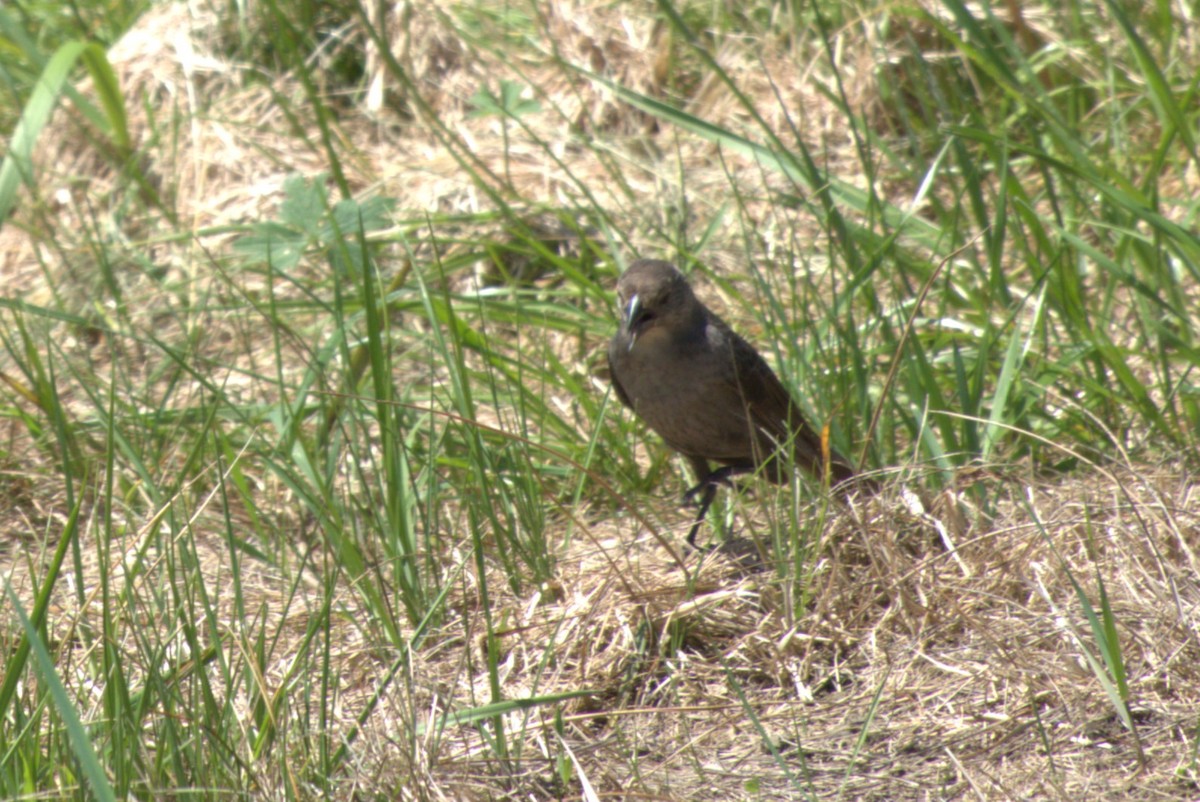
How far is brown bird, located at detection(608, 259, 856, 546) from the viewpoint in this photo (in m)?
4.07

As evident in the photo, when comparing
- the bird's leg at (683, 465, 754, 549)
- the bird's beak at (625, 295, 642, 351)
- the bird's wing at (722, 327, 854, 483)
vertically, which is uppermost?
the bird's beak at (625, 295, 642, 351)

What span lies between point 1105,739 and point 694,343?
1994 millimetres

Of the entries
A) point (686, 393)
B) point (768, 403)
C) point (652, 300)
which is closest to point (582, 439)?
point (686, 393)

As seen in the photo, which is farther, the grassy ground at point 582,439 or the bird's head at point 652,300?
the bird's head at point 652,300

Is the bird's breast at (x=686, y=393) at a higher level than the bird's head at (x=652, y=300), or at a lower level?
lower

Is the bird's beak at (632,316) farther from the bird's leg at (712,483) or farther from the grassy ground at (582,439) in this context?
the bird's leg at (712,483)

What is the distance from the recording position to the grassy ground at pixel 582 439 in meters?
2.42

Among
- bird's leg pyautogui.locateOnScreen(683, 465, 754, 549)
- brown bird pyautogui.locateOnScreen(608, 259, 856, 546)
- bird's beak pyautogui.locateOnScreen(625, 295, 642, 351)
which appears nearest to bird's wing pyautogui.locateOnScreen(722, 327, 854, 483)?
brown bird pyautogui.locateOnScreen(608, 259, 856, 546)

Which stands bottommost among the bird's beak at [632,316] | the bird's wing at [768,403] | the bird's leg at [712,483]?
the bird's leg at [712,483]

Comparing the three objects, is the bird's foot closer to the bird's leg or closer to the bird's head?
the bird's leg

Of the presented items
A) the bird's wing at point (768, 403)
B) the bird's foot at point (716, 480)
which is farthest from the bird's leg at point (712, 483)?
the bird's wing at point (768, 403)

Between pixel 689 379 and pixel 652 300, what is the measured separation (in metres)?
0.27

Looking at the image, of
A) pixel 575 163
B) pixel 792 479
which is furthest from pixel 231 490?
pixel 575 163

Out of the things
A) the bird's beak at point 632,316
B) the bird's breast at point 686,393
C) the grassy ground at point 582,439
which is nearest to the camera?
the grassy ground at point 582,439
